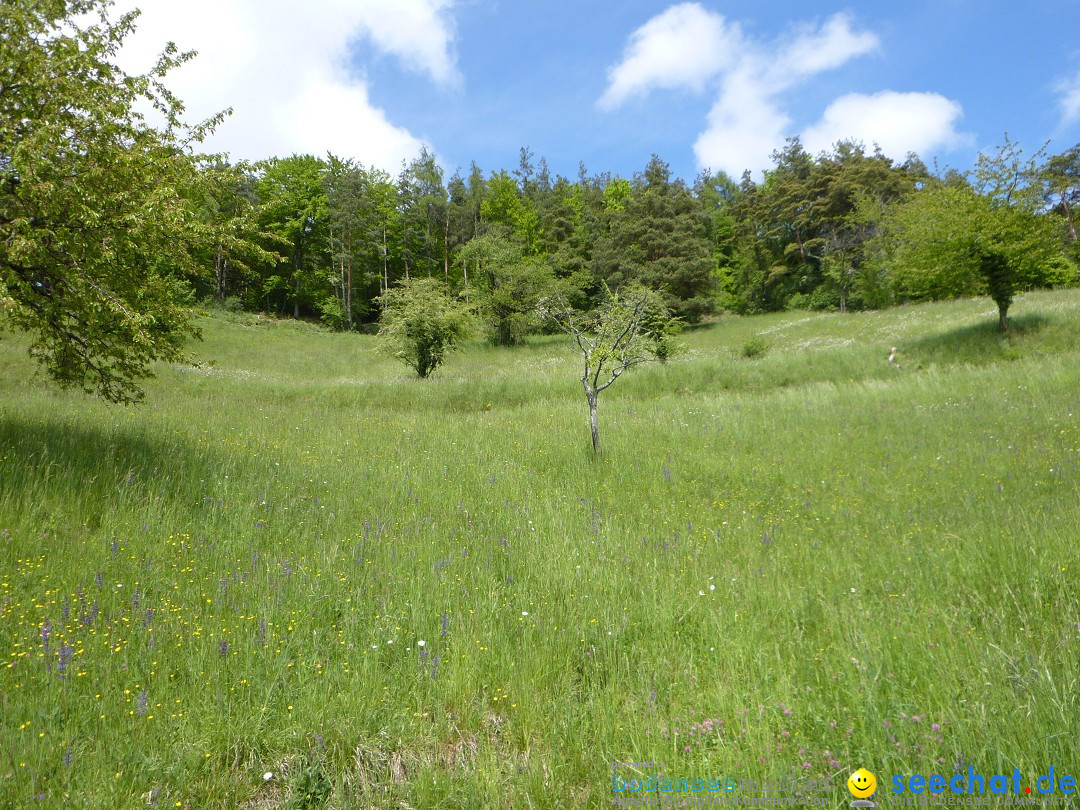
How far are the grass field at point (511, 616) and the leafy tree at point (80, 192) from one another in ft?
5.71

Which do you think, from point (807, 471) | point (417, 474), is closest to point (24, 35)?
point (417, 474)

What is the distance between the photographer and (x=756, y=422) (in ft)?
37.2

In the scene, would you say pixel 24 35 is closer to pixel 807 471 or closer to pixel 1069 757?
pixel 1069 757

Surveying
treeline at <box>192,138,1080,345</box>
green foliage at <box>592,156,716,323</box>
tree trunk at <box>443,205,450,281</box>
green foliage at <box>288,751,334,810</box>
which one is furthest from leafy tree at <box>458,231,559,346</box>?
green foliage at <box>288,751,334,810</box>

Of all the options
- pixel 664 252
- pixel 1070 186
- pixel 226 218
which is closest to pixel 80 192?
pixel 226 218

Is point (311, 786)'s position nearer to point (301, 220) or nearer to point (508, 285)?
point (508, 285)

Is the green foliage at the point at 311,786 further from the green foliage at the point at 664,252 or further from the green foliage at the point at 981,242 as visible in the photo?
the green foliage at the point at 664,252

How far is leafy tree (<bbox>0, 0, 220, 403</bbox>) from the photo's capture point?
512 cm

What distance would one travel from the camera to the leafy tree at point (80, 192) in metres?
5.12

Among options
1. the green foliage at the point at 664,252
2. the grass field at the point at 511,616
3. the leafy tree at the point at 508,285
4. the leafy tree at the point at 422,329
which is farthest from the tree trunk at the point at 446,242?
the grass field at the point at 511,616

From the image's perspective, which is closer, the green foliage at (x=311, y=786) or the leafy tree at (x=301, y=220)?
the green foliage at (x=311, y=786)

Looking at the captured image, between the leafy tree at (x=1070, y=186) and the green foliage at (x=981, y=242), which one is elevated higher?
the leafy tree at (x=1070, y=186)

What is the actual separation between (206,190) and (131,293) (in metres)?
1.75

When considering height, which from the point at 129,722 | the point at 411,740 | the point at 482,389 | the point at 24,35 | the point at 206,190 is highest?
the point at 24,35
